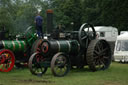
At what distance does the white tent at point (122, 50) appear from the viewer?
1931 cm

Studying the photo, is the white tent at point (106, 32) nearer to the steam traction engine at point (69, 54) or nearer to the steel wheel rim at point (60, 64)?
the steam traction engine at point (69, 54)

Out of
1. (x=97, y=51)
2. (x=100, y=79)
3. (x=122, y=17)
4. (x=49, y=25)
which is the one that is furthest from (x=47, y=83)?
(x=122, y=17)

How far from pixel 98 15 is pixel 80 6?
185 inches

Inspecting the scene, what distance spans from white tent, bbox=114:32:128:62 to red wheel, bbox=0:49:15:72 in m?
8.19

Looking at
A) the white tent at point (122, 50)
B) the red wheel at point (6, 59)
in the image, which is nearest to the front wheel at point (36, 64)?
the red wheel at point (6, 59)

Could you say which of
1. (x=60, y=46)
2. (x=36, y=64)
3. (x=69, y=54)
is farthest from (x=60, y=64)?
(x=69, y=54)

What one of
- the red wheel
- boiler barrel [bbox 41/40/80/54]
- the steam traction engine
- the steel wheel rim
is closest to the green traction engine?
the red wheel

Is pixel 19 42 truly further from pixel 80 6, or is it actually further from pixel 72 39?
pixel 80 6

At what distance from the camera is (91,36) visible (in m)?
14.5

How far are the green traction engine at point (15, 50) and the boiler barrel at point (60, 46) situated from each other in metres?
1.67

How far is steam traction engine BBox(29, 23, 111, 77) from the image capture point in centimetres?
1200

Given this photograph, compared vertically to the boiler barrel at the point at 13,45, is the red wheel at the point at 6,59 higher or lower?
lower

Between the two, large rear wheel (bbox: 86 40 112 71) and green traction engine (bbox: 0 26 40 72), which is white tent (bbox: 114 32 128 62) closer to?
large rear wheel (bbox: 86 40 112 71)

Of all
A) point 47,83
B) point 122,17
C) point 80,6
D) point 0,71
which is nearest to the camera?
Result: point 47,83
